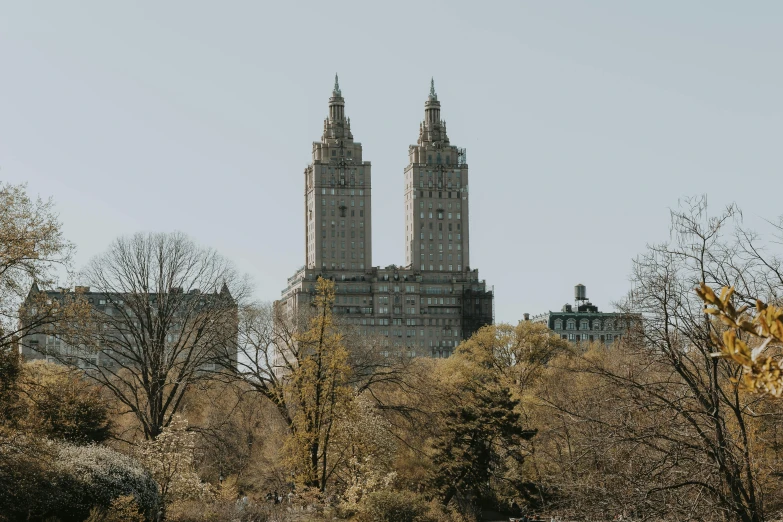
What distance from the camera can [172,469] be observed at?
3984 cm

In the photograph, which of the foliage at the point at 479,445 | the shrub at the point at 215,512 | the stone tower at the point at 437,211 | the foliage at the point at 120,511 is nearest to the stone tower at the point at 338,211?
the stone tower at the point at 437,211

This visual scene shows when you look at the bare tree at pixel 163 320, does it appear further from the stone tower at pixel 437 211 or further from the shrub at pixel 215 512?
the stone tower at pixel 437 211

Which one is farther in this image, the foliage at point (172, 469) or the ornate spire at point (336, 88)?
the ornate spire at point (336, 88)

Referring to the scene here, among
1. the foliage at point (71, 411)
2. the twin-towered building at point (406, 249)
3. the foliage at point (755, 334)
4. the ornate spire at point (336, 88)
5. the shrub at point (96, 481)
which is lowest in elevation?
the shrub at point (96, 481)

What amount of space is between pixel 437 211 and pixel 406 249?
10192 mm

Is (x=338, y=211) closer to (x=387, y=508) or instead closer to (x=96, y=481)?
(x=387, y=508)

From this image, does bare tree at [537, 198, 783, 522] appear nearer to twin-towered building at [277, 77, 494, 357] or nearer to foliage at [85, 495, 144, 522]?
foliage at [85, 495, 144, 522]

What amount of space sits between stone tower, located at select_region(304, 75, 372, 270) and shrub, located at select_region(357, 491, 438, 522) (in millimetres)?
146017

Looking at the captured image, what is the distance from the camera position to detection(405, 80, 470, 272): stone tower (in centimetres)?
18838

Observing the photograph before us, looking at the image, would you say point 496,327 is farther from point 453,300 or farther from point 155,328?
point 453,300

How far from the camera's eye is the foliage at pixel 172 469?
3925cm

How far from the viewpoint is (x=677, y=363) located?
19734 millimetres

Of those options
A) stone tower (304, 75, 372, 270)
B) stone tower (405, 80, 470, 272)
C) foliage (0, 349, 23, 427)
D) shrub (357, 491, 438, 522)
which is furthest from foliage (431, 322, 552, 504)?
stone tower (405, 80, 470, 272)

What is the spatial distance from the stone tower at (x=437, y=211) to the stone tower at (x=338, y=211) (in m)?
9.09
